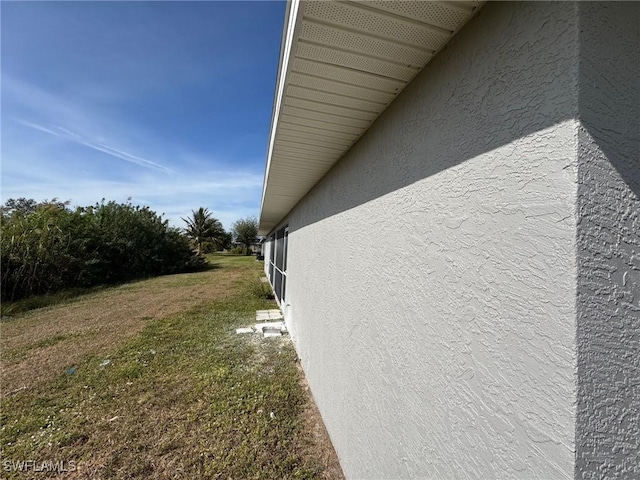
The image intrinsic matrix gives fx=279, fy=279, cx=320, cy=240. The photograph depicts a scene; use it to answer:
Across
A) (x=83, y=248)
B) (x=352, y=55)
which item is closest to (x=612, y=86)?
(x=352, y=55)

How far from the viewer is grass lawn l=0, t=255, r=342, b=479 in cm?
239

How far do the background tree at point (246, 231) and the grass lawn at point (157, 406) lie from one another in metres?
35.9

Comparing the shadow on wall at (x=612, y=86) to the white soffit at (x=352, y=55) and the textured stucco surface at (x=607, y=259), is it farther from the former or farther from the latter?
the white soffit at (x=352, y=55)

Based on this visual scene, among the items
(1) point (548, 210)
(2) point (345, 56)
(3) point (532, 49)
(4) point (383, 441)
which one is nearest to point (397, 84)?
(2) point (345, 56)

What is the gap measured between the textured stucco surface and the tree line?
13855 millimetres

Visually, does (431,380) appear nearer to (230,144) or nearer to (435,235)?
(435,235)

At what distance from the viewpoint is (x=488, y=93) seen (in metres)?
0.93

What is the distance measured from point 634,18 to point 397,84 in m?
0.89

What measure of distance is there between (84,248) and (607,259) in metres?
16.3

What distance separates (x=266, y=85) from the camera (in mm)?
5477

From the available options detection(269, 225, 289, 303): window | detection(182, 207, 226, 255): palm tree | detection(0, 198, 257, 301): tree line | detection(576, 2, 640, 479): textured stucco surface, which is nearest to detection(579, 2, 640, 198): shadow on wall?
detection(576, 2, 640, 479): textured stucco surface

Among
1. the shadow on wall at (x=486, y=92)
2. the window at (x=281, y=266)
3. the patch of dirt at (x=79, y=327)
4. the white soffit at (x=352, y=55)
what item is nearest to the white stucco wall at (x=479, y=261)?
the shadow on wall at (x=486, y=92)

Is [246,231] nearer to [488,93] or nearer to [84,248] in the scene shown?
[84,248]

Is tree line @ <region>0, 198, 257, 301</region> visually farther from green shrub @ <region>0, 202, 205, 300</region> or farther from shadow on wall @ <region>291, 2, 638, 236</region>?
shadow on wall @ <region>291, 2, 638, 236</region>
